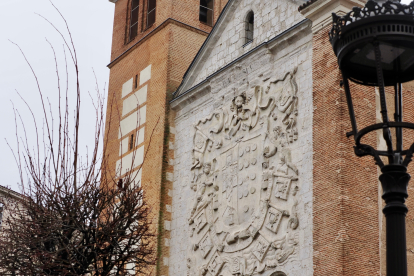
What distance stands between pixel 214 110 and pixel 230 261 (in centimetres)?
468

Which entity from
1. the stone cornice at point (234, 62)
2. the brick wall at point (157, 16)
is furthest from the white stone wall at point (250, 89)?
the brick wall at point (157, 16)

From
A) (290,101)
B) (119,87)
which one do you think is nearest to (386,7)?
(290,101)

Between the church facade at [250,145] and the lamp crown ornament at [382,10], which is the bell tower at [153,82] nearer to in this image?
the church facade at [250,145]

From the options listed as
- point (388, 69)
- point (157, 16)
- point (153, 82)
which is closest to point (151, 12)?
point (157, 16)

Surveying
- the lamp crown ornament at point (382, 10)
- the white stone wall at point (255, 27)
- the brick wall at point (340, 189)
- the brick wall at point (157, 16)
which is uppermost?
the brick wall at point (157, 16)

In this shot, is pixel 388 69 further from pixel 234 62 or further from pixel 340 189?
pixel 234 62

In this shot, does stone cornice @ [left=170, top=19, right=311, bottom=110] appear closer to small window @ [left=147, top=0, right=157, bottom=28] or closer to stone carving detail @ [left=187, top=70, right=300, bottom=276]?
stone carving detail @ [left=187, top=70, right=300, bottom=276]

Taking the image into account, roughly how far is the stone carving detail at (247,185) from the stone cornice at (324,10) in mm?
1482

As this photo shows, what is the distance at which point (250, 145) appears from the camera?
1892cm

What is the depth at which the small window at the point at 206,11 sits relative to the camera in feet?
83.8

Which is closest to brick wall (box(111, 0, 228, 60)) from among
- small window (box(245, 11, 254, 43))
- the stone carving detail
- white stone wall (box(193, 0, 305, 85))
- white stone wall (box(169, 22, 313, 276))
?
white stone wall (box(193, 0, 305, 85))

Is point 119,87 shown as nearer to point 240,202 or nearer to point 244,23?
point 244,23

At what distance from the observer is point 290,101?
17938 mm

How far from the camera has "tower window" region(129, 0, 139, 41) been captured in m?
26.3
